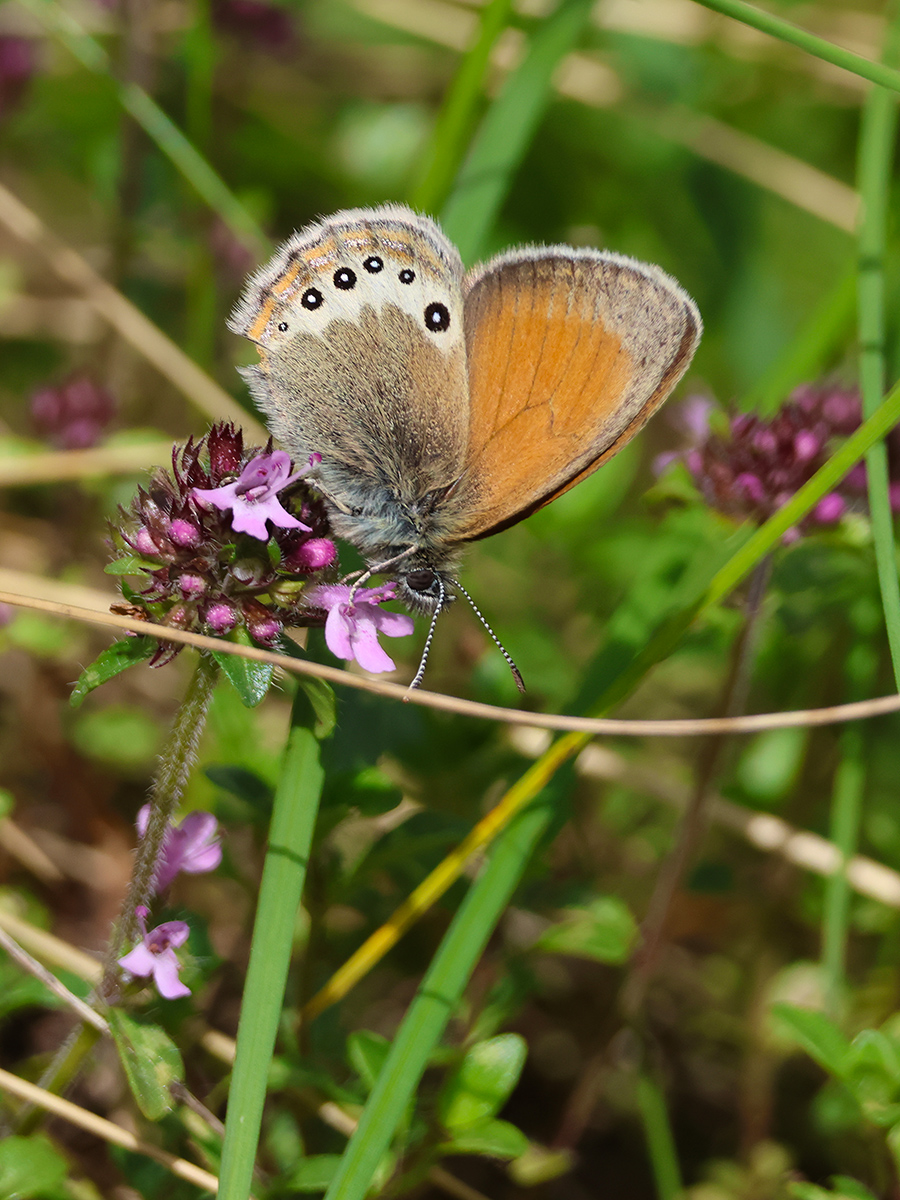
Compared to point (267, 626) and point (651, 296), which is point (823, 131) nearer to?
point (651, 296)

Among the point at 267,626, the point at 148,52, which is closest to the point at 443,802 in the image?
the point at 267,626

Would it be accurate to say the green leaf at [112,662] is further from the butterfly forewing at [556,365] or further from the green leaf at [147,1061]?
the butterfly forewing at [556,365]

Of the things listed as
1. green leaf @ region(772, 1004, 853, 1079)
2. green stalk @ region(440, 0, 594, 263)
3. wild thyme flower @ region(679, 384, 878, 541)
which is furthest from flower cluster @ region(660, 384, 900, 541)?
green leaf @ region(772, 1004, 853, 1079)

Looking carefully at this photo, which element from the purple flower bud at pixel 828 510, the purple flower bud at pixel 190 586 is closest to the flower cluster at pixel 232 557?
the purple flower bud at pixel 190 586

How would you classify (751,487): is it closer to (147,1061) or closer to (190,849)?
(190,849)

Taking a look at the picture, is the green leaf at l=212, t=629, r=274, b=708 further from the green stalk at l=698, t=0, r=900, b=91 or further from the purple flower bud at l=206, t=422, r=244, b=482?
the green stalk at l=698, t=0, r=900, b=91
